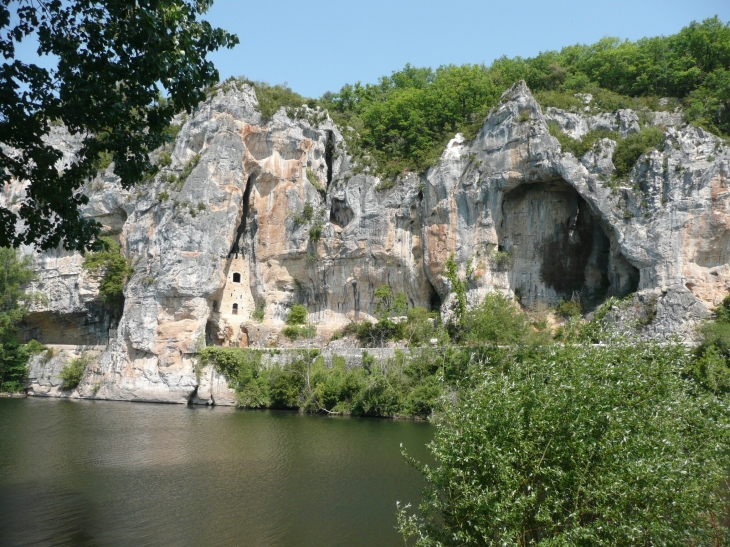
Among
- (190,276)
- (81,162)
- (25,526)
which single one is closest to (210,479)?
(25,526)

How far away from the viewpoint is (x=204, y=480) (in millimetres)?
17812

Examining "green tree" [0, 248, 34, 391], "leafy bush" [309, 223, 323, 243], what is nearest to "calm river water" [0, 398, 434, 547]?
"green tree" [0, 248, 34, 391]

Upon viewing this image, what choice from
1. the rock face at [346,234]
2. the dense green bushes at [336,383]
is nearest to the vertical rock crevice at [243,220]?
the rock face at [346,234]

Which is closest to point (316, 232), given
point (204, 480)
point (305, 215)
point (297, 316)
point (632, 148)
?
point (305, 215)

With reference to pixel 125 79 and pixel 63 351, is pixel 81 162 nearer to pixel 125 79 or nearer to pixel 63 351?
pixel 125 79

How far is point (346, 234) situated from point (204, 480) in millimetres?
24011

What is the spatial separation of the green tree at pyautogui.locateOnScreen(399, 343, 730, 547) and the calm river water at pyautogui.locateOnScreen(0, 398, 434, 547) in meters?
4.78

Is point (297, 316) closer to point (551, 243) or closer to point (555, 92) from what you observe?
point (551, 243)

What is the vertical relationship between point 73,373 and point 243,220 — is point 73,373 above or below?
below

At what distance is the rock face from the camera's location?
32031mm

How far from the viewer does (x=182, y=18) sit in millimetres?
10234

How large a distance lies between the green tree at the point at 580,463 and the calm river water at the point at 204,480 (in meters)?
4.78

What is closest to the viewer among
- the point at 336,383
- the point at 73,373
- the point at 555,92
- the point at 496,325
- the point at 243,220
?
the point at 496,325

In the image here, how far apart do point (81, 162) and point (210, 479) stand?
10.6 metres
